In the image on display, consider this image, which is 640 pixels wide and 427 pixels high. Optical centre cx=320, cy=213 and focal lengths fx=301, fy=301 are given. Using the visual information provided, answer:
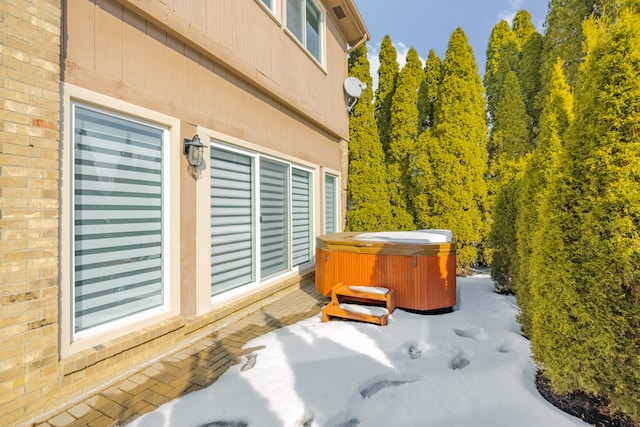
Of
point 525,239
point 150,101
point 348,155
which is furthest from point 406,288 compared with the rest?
point 348,155

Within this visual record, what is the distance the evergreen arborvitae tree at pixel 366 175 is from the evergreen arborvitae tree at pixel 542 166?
191 inches

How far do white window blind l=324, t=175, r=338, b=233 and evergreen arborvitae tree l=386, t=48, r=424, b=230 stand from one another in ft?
6.33

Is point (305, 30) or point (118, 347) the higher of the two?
point (305, 30)

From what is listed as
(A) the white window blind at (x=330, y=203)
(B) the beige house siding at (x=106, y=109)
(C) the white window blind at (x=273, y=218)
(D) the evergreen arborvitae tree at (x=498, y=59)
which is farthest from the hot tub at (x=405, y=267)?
(D) the evergreen arborvitae tree at (x=498, y=59)

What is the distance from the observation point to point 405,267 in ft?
13.8

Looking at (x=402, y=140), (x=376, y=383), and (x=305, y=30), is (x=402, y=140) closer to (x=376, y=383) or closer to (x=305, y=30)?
(x=305, y=30)

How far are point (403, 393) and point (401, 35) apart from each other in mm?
11256

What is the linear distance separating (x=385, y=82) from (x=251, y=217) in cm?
801

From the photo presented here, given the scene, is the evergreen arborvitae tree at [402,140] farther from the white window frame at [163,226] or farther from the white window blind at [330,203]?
the white window frame at [163,226]

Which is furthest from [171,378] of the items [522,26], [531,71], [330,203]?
→ [522,26]

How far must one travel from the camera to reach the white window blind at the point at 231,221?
13.0 feet

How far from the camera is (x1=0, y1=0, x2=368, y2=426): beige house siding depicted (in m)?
2.08


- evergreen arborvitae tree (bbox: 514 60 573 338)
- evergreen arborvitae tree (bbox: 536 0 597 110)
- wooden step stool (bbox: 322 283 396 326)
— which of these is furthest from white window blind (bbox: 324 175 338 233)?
evergreen arborvitae tree (bbox: 536 0 597 110)

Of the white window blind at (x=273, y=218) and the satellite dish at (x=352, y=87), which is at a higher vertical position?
the satellite dish at (x=352, y=87)
